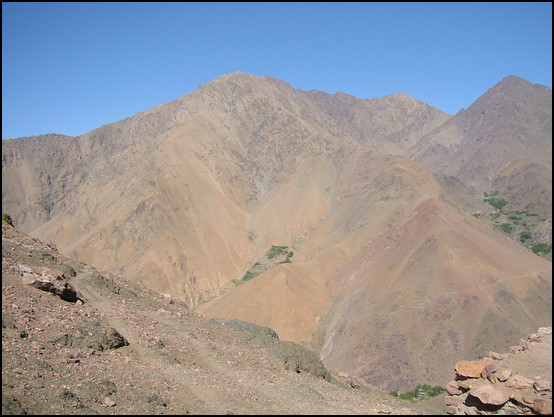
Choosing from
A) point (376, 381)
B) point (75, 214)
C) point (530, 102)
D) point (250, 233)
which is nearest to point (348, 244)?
point (250, 233)

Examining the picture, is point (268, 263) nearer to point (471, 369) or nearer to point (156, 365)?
point (471, 369)

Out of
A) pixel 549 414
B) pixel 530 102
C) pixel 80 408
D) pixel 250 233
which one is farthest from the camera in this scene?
pixel 530 102

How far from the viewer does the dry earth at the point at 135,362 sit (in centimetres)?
998

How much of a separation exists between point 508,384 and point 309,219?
73489 millimetres

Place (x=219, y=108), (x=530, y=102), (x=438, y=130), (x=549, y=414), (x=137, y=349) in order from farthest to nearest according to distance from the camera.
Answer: (x=438, y=130), (x=530, y=102), (x=219, y=108), (x=137, y=349), (x=549, y=414)

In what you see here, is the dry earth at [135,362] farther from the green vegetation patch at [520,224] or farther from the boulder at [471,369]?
the green vegetation patch at [520,224]

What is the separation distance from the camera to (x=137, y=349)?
43.5ft

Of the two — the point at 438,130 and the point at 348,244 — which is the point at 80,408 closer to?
the point at 348,244

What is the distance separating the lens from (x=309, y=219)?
8700 centimetres

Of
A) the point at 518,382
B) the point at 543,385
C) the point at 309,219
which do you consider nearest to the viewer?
the point at 543,385

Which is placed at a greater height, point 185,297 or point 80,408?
point 80,408

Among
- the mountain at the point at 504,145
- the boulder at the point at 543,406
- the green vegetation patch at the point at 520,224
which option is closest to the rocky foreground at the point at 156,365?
the boulder at the point at 543,406

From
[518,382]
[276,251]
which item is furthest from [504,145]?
[518,382]

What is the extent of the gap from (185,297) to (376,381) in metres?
34.9
